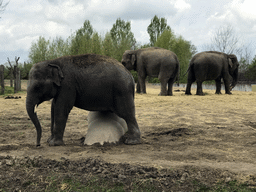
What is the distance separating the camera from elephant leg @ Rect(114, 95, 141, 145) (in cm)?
429

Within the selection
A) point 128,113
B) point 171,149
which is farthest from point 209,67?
point 171,149

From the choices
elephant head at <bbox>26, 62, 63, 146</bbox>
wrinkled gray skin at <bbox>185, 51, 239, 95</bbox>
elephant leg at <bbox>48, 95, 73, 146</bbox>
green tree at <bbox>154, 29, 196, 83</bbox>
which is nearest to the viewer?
elephant head at <bbox>26, 62, 63, 146</bbox>

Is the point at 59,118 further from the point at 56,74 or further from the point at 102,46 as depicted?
the point at 102,46

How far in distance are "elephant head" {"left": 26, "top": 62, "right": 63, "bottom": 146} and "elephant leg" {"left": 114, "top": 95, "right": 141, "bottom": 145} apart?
991mm

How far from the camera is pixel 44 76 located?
160 inches

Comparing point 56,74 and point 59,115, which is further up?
point 56,74

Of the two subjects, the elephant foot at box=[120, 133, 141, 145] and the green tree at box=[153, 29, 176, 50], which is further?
the green tree at box=[153, 29, 176, 50]

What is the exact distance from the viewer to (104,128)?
4.47m

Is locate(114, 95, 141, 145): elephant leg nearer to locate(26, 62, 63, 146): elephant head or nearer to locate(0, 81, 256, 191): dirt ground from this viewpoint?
locate(0, 81, 256, 191): dirt ground

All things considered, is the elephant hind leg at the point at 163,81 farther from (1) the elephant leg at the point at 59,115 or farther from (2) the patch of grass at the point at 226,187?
(2) the patch of grass at the point at 226,187

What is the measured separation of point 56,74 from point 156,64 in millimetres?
9565

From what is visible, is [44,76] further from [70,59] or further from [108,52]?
[108,52]

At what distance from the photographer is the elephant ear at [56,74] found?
159 inches

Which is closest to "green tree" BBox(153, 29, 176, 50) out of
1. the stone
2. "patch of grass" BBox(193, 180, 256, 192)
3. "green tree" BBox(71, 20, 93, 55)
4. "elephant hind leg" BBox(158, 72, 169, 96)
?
"green tree" BBox(71, 20, 93, 55)
